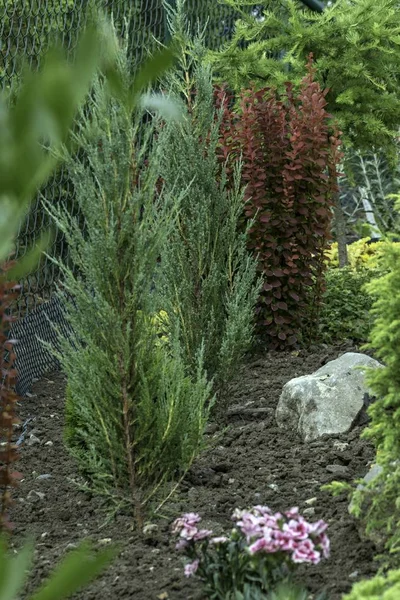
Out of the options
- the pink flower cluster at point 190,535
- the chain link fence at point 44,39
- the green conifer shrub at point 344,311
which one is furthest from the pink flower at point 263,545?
the green conifer shrub at point 344,311

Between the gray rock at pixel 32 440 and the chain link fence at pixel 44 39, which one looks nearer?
the gray rock at pixel 32 440

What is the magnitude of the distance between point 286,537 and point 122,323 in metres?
1.27

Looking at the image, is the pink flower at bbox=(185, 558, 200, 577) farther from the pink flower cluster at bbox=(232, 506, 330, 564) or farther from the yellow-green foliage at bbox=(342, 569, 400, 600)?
the yellow-green foliage at bbox=(342, 569, 400, 600)

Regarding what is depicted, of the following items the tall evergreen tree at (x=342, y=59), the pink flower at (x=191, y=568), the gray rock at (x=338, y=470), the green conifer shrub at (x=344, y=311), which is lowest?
the pink flower at (x=191, y=568)

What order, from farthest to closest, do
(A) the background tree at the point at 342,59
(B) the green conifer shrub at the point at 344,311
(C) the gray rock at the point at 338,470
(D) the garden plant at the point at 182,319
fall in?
(A) the background tree at the point at 342,59, (B) the green conifer shrub at the point at 344,311, (C) the gray rock at the point at 338,470, (D) the garden plant at the point at 182,319

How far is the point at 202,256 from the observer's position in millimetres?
5031

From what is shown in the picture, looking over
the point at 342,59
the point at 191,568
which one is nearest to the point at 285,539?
the point at 191,568

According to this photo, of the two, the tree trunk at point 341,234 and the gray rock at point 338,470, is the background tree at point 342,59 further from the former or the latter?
the gray rock at point 338,470

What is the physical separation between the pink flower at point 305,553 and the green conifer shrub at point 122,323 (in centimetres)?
112

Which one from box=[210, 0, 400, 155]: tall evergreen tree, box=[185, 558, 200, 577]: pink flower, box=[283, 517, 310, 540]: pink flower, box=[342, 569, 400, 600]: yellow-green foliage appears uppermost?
box=[210, 0, 400, 155]: tall evergreen tree

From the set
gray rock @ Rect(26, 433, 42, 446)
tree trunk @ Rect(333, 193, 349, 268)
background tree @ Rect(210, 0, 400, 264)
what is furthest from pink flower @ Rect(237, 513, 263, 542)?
tree trunk @ Rect(333, 193, 349, 268)

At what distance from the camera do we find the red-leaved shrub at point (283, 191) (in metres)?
5.80

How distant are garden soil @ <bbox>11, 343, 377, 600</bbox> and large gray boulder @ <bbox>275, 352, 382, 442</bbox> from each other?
68 mm

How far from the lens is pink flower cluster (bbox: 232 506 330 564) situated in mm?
2299
